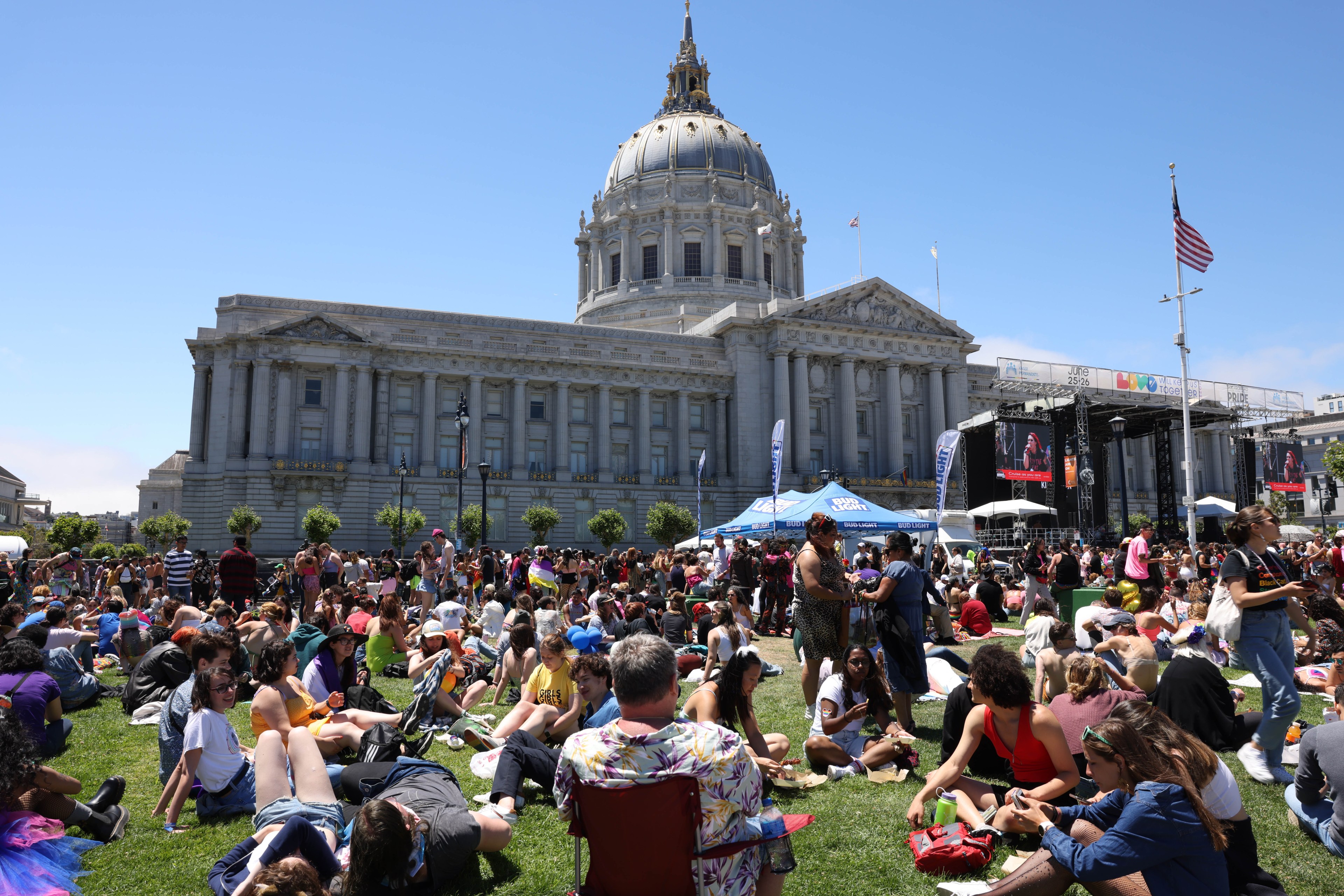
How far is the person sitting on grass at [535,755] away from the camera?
6.57 metres

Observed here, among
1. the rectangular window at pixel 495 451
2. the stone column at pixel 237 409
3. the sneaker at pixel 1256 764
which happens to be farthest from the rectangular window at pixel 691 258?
the sneaker at pixel 1256 764

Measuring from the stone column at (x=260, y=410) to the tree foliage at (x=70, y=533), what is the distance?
19384 millimetres

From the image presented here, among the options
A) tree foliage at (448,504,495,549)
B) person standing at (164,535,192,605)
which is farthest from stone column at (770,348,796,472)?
person standing at (164,535,192,605)

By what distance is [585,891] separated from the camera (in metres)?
3.87

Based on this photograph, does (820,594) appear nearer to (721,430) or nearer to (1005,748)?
(1005,748)

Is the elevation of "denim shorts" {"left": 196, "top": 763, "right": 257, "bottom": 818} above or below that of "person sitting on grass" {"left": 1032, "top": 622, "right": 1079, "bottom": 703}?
below

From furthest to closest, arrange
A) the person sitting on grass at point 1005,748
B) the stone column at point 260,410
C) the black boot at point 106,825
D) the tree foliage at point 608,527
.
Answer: the tree foliage at point 608,527, the stone column at point 260,410, the black boot at point 106,825, the person sitting on grass at point 1005,748

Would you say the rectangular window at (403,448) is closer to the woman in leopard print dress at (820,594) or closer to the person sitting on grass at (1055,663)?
the woman in leopard print dress at (820,594)

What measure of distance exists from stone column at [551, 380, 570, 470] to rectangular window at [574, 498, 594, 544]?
2486 millimetres

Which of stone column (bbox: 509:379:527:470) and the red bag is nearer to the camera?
the red bag

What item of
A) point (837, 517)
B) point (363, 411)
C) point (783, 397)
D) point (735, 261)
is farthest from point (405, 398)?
point (837, 517)

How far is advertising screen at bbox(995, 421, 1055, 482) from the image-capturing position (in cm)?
3944

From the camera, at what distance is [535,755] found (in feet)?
22.4

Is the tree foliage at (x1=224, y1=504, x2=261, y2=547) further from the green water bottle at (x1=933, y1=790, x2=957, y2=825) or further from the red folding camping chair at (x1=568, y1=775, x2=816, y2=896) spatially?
the red folding camping chair at (x1=568, y1=775, x2=816, y2=896)
